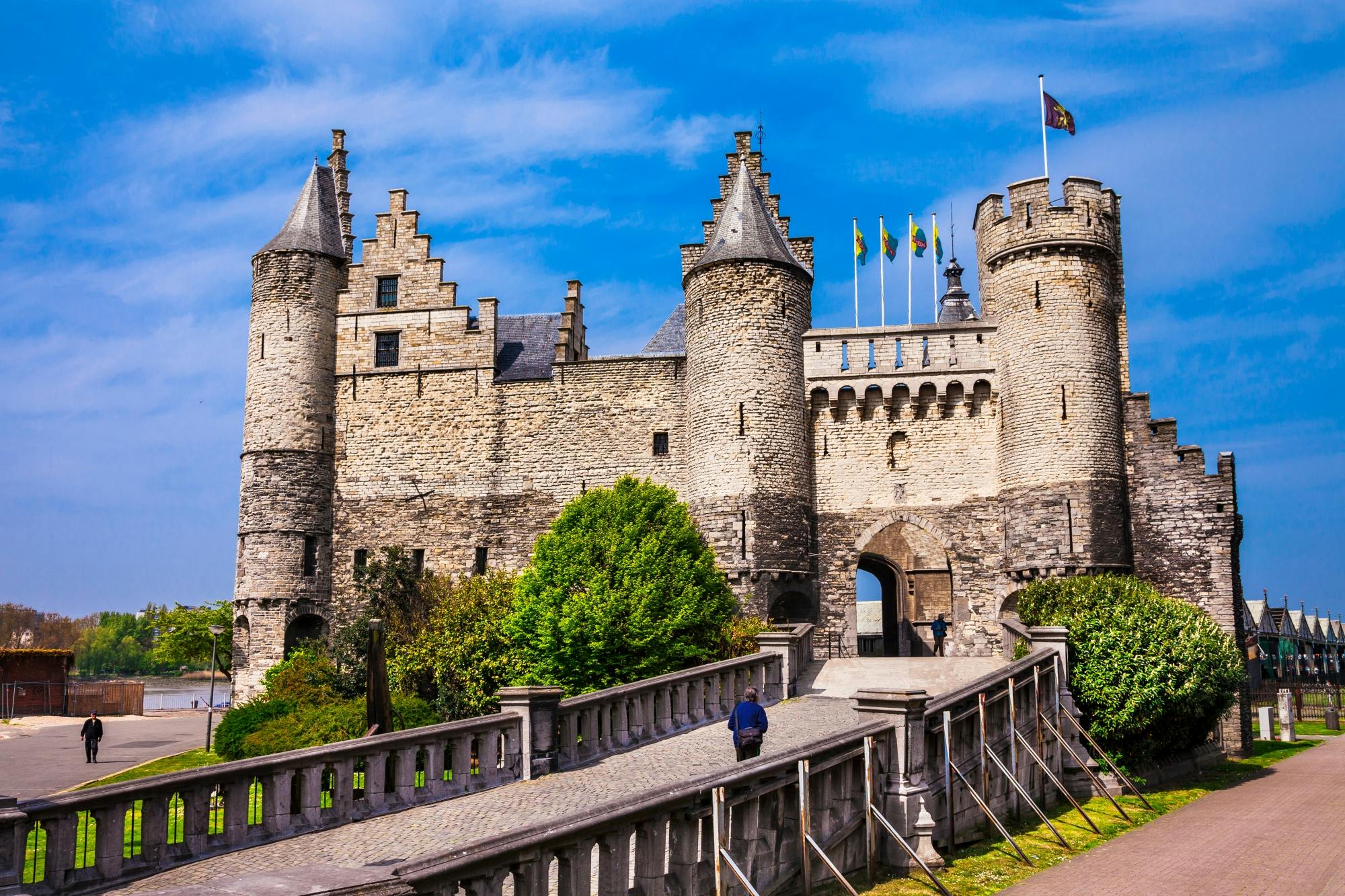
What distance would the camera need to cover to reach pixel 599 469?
35.6 meters

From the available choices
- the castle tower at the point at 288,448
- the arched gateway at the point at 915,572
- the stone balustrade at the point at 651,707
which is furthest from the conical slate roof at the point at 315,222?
the stone balustrade at the point at 651,707

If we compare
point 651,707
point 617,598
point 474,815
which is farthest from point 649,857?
point 617,598

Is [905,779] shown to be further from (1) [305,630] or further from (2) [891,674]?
(1) [305,630]

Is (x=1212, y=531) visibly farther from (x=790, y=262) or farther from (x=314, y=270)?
(x=314, y=270)

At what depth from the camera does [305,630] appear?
118 ft

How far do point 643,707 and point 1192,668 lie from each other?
418 inches

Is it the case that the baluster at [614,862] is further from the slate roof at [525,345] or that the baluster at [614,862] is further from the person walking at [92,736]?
the slate roof at [525,345]

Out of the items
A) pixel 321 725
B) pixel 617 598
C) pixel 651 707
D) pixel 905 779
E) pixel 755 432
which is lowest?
pixel 321 725

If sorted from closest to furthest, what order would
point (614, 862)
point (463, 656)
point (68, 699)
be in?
1. point (614, 862)
2. point (463, 656)
3. point (68, 699)

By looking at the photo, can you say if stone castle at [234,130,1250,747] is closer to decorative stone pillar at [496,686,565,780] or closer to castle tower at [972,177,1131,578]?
castle tower at [972,177,1131,578]

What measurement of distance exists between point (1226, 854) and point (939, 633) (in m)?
17.3

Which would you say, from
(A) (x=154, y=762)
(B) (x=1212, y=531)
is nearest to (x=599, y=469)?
(A) (x=154, y=762)

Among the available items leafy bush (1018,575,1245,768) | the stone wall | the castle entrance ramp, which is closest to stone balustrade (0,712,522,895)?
the castle entrance ramp

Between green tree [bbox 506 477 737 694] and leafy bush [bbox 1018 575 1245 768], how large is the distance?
24.8 ft
